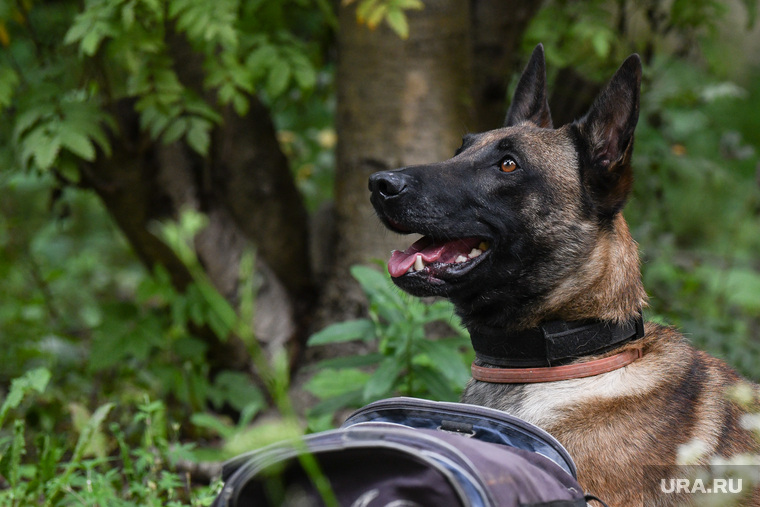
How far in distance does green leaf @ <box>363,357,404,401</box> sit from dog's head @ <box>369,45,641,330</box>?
550mm

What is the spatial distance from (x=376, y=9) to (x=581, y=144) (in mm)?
1125

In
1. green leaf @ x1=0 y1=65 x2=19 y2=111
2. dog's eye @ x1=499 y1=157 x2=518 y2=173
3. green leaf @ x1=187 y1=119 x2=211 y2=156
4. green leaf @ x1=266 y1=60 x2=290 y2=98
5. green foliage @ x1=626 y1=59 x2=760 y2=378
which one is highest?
green leaf @ x1=0 y1=65 x2=19 y2=111

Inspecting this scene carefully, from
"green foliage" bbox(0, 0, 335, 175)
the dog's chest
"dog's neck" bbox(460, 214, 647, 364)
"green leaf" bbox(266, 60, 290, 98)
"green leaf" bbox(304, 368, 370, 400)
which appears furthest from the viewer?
"green leaf" bbox(266, 60, 290, 98)

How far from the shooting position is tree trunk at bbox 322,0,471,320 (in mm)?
4059

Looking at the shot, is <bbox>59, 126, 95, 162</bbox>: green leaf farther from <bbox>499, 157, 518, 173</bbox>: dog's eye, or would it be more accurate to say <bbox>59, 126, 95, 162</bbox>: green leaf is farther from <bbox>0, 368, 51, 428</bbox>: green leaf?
<bbox>499, 157, 518, 173</bbox>: dog's eye

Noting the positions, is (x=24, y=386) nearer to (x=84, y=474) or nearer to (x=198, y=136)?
(x=84, y=474)

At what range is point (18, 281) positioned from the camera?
6047 mm

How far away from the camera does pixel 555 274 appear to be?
2.41 m

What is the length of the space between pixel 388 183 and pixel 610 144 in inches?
30.7

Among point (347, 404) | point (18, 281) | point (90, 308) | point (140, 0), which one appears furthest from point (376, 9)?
point (18, 281)

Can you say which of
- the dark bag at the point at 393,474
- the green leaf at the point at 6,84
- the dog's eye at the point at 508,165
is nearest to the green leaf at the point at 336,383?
the dog's eye at the point at 508,165

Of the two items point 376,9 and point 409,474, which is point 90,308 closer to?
point 376,9

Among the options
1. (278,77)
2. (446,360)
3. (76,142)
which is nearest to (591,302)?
(446,360)

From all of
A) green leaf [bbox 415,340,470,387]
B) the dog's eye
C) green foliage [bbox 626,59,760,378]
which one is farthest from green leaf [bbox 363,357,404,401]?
green foliage [bbox 626,59,760,378]
